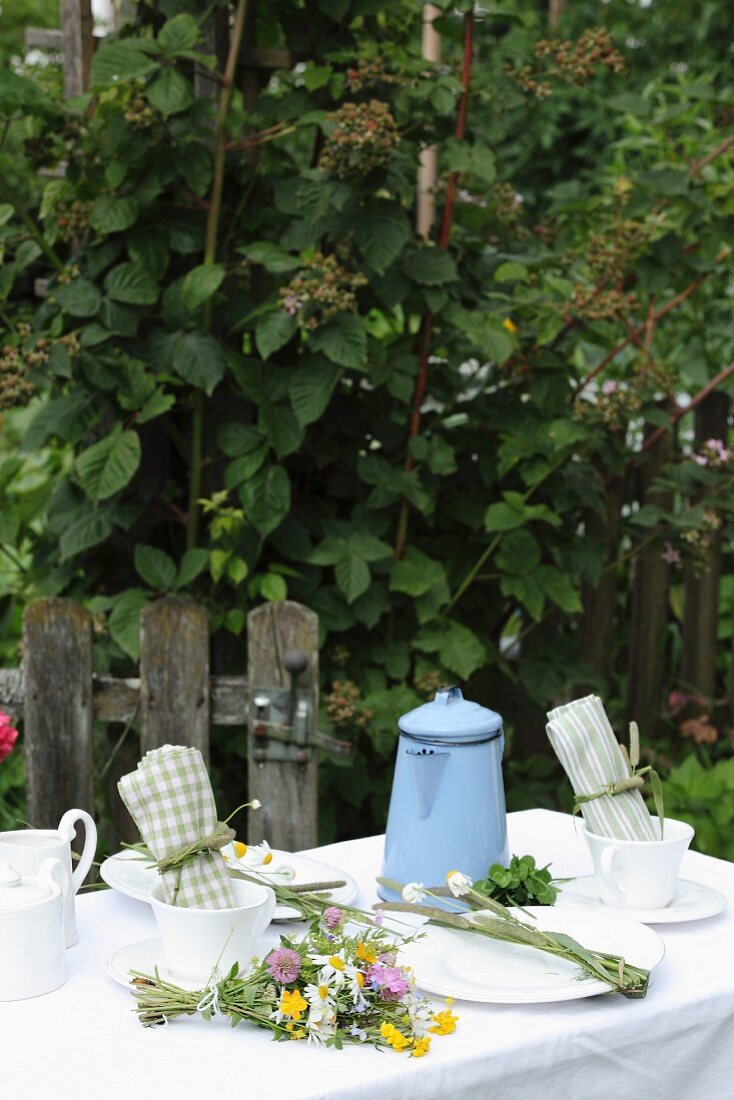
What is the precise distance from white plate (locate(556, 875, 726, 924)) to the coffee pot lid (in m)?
0.21

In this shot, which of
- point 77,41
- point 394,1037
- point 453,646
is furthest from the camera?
point 77,41

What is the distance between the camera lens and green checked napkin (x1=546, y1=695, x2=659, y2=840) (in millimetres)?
1427

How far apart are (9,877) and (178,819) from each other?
16 centimetres

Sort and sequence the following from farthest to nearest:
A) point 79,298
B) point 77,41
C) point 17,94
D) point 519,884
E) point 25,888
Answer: point 77,41 → point 79,298 → point 17,94 → point 519,884 → point 25,888

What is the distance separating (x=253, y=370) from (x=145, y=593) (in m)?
0.49

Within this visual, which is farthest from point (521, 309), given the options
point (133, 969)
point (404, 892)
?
point (133, 969)

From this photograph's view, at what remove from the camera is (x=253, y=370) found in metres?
2.53

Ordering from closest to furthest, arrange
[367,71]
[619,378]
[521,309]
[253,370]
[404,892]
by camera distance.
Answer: [404,892] < [367,71] < [253,370] < [521,309] < [619,378]

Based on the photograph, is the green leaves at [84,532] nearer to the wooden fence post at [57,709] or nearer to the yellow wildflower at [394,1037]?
the wooden fence post at [57,709]

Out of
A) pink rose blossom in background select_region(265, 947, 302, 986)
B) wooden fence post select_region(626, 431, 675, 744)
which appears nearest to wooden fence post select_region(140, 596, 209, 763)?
pink rose blossom in background select_region(265, 947, 302, 986)

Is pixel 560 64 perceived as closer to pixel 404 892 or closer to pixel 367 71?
pixel 367 71

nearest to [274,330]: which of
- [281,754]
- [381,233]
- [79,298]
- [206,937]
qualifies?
[381,233]

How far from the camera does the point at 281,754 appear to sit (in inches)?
89.2

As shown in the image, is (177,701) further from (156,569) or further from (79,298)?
(79,298)
